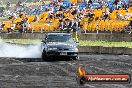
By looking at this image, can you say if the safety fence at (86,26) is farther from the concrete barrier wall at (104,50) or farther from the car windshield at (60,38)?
the car windshield at (60,38)

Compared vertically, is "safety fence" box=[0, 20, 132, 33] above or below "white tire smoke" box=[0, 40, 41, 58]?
above

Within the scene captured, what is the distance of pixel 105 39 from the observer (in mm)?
38125

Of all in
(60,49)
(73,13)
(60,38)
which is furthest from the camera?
(73,13)

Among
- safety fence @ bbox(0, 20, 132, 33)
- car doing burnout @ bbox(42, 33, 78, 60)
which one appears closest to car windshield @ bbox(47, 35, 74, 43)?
car doing burnout @ bbox(42, 33, 78, 60)

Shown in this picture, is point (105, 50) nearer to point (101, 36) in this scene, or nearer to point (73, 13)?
point (101, 36)

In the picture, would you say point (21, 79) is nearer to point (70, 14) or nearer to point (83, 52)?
point (83, 52)

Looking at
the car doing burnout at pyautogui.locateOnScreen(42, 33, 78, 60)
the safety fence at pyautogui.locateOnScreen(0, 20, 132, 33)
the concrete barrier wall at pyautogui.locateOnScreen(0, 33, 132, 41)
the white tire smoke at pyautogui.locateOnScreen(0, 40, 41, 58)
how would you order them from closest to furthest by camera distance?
the car doing burnout at pyautogui.locateOnScreen(42, 33, 78, 60)
the white tire smoke at pyautogui.locateOnScreen(0, 40, 41, 58)
the concrete barrier wall at pyautogui.locateOnScreen(0, 33, 132, 41)
the safety fence at pyautogui.locateOnScreen(0, 20, 132, 33)

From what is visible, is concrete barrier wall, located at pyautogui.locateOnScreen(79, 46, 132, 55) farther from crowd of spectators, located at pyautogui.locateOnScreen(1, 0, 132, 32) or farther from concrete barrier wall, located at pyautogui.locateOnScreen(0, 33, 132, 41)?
crowd of spectators, located at pyautogui.locateOnScreen(1, 0, 132, 32)

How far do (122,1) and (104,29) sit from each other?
611 centimetres

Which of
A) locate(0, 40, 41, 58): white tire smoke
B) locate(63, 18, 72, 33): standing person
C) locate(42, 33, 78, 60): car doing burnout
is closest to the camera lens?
locate(42, 33, 78, 60): car doing burnout

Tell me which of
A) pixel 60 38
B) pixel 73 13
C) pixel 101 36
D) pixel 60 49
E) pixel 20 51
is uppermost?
pixel 60 38

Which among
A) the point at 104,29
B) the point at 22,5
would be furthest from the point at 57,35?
the point at 22,5

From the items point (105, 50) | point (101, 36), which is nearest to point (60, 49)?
point (105, 50)

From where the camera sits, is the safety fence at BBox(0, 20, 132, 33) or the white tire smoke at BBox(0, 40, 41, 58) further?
the safety fence at BBox(0, 20, 132, 33)
